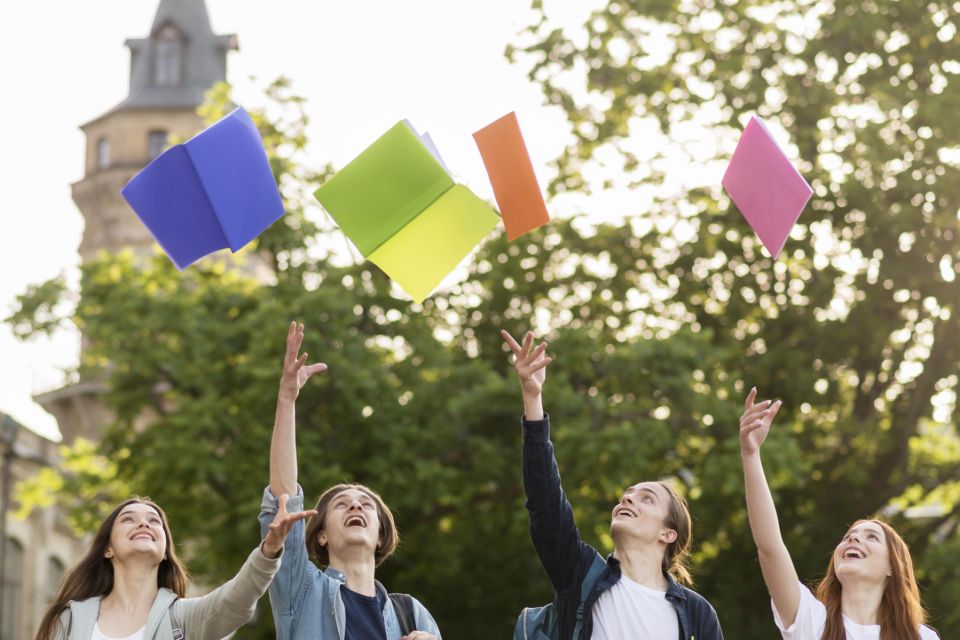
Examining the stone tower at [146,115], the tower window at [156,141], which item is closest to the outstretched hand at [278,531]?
the stone tower at [146,115]

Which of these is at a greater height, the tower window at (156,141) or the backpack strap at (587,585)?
the tower window at (156,141)

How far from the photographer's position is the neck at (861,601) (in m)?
5.75

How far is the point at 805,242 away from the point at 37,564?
19266 mm

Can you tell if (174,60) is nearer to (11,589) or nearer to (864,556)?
(11,589)

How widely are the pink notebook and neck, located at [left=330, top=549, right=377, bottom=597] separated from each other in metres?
2.34

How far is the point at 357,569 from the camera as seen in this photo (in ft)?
18.6

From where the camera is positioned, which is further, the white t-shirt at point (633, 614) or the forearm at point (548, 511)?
the forearm at point (548, 511)

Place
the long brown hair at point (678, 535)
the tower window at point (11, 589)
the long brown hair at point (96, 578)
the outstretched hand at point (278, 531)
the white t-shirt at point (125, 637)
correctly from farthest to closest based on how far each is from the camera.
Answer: the tower window at point (11, 589)
the long brown hair at point (678, 535)
the long brown hair at point (96, 578)
the white t-shirt at point (125, 637)
the outstretched hand at point (278, 531)

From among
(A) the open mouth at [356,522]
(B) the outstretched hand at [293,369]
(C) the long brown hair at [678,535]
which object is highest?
(B) the outstretched hand at [293,369]

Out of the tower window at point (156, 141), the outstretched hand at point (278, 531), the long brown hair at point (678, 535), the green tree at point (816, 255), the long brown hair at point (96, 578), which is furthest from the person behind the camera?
the tower window at point (156, 141)

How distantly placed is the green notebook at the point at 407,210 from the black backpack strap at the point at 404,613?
1.39 meters

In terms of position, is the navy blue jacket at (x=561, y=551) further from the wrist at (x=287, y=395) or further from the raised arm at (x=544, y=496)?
the wrist at (x=287, y=395)

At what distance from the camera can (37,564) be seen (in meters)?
30.1

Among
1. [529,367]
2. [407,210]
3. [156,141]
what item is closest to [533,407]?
[529,367]
